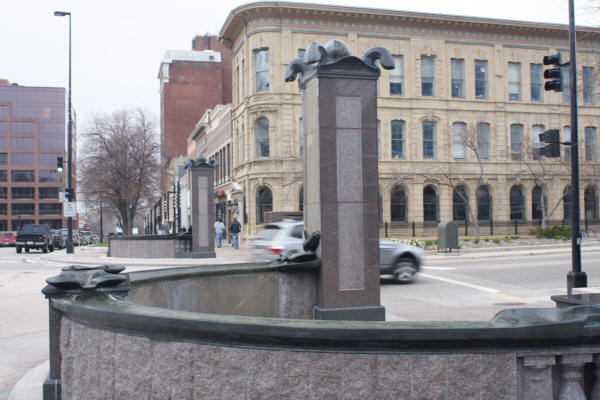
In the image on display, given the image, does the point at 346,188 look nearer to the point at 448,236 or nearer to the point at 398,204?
the point at 448,236

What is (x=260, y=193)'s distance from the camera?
40062 millimetres

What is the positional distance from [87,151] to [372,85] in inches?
1622

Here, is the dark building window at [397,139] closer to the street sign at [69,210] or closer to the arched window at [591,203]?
the arched window at [591,203]

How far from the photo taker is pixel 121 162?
42.9 m

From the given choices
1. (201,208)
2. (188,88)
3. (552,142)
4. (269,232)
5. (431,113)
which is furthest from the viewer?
(188,88)

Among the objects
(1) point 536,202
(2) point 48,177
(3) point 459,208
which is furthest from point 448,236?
(2) point 48,177

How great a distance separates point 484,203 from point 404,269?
2863 centimetres

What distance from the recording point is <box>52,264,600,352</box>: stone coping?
3219 millimetres

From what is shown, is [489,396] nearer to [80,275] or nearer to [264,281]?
[80,275]

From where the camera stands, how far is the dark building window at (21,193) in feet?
378

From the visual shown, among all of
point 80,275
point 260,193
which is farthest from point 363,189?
point 260,193

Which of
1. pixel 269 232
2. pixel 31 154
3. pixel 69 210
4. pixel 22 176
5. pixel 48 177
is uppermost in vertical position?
pixel 31 154

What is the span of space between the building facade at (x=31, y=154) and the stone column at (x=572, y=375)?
121 m

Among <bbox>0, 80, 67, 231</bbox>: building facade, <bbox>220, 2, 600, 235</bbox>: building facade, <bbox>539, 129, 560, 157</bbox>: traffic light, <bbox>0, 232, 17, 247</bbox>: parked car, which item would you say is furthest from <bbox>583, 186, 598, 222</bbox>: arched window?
<bbox>0, 80, 67, 231</bbox>: building facade
